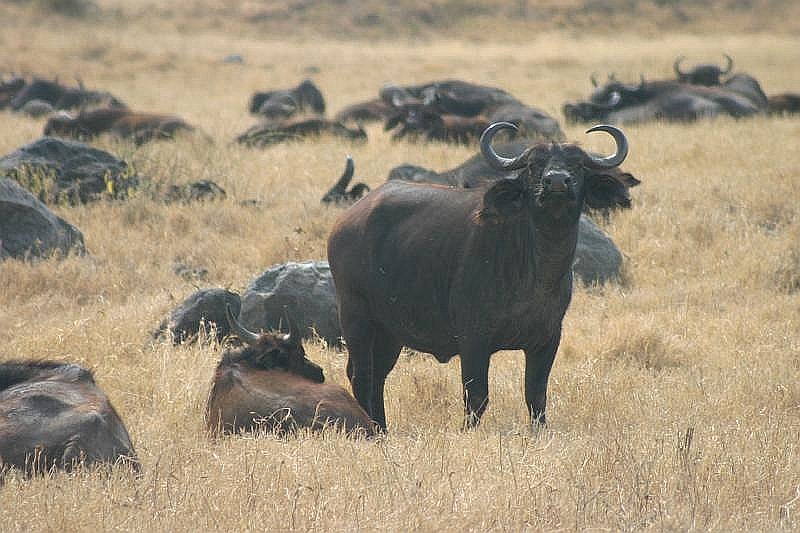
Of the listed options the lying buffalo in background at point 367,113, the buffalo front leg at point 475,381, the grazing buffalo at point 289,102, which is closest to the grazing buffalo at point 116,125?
the lying buffalo in background at point 367,113

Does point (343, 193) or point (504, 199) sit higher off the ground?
point (504, 199)

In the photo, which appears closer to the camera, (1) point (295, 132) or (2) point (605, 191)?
(2) point (605, 191)

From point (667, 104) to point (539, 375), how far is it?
14777mm

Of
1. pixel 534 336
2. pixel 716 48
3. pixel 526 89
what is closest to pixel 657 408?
pixel 534 336

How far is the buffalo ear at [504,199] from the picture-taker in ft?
23.6

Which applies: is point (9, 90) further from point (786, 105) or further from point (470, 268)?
point (470, 268)

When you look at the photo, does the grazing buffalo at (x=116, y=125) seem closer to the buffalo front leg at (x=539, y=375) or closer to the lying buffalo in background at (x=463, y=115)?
the lying buffalo in background at (x=463, y=115)

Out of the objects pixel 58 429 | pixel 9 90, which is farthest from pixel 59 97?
pixel 58 429

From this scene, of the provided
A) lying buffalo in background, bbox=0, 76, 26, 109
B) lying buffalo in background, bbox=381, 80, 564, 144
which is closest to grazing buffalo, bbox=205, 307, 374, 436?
lying buffalo in background, bbox=381, 80, 564, 144

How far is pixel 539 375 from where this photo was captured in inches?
299

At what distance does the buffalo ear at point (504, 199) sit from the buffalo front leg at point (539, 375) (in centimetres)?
83

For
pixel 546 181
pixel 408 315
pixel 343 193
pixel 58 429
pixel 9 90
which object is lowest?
pixel 9 90

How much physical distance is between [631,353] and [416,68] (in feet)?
101

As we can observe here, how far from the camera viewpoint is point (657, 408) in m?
7.77
